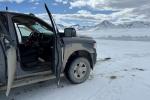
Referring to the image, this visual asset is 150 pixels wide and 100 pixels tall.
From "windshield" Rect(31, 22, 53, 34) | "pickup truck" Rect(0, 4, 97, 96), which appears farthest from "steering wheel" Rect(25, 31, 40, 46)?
"windshield" Rect(31, 22, 53, 34)

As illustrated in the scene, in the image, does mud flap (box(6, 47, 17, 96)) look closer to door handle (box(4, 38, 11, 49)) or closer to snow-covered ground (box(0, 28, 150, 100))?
door handle (box(4, 38, 11, 49))

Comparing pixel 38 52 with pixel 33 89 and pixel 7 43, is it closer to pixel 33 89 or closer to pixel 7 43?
pixel 33 89

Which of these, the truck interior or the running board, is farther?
the truck interior

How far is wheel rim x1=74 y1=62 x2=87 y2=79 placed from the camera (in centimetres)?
626

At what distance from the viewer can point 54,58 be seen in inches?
219

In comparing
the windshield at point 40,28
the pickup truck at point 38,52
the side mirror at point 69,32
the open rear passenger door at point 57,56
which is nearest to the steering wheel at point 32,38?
the pickup truck at point 38,52

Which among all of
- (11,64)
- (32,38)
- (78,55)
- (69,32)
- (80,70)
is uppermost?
(69,32)

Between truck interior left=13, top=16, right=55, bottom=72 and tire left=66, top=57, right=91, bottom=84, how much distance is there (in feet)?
1.87

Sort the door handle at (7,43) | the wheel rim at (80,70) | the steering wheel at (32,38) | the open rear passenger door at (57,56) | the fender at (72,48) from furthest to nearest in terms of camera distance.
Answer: the steering wheel at (32,38)
the wheel rim at (80,70)
the fender at (72,48)
the open rear passenger door at (57,56)
the door handle at (7,43)

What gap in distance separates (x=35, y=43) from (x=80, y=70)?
134 centimetres

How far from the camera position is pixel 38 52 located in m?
6.20

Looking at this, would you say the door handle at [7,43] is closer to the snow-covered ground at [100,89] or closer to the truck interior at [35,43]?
the truck interior at [35,43]

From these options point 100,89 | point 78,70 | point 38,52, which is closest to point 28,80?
point 38,52

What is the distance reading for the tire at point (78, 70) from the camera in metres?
6.14
